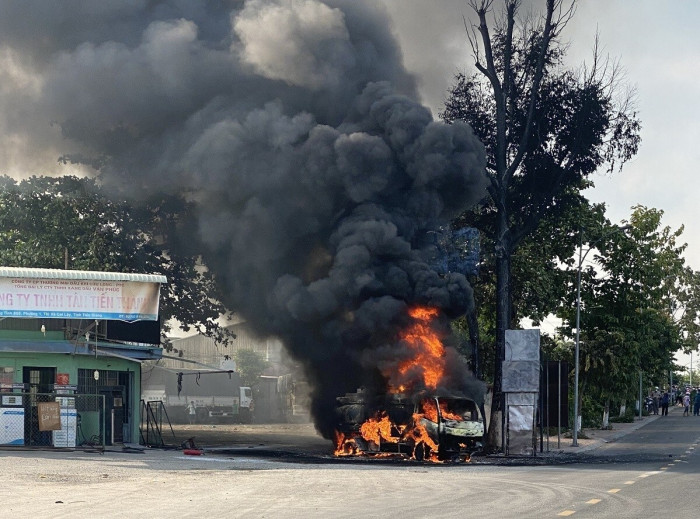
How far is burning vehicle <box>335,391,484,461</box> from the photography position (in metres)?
28.3

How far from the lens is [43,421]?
27.5 m

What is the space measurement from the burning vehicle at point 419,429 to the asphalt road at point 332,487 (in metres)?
1.14

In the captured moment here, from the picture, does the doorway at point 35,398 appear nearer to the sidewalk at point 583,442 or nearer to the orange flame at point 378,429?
the orange flame at point 378,429

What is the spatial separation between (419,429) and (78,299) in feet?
32.4

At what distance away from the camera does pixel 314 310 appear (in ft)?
110

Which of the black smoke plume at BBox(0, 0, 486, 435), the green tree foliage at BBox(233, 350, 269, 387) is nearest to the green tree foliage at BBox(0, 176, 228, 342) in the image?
the black smoke plume at BBox(0, 0, 486, 435)

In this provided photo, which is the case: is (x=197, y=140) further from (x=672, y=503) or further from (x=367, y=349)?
(x=672, y=503)

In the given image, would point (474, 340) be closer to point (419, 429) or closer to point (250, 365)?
point (419, 429)

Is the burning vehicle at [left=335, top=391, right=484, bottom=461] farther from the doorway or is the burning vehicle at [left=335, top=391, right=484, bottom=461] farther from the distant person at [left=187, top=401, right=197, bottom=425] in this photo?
the distant person at [left=187, top=401, right=197, bottom=425]

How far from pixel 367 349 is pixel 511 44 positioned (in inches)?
551

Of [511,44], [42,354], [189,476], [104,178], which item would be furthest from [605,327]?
[189,476]

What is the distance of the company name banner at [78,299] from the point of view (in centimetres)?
2811

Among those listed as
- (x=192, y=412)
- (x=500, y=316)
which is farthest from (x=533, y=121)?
(x=192, y=412)

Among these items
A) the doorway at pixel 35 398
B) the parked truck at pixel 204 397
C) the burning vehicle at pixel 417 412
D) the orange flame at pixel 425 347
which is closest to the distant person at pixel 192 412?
the parked truck at pixel 204 397
